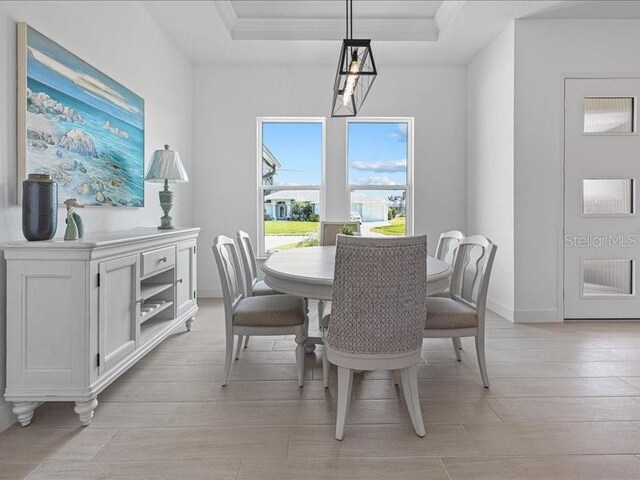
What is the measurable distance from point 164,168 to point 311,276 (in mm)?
1887

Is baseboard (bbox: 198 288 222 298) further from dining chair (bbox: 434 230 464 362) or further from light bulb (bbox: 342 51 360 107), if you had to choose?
light bulb (bbox: 342 51 360 107)

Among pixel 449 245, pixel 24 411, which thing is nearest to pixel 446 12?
pixel 449 245

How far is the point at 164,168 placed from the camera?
132 inches

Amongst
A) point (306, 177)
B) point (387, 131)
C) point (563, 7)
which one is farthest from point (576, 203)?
point (306, 177)

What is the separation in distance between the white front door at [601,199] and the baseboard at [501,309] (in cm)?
52

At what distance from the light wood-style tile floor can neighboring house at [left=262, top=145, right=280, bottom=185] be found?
2.78 m

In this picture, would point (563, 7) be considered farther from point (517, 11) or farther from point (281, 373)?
point (281, 373)

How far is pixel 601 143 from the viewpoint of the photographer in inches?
157

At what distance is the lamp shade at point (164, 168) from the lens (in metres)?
3.33

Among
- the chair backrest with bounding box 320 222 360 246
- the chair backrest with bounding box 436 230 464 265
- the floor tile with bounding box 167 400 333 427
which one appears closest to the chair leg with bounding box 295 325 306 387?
the floor tile with bounding box 167 400 333 427

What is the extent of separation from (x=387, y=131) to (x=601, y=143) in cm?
226

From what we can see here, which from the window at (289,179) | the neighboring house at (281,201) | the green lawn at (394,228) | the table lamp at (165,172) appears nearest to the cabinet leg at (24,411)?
the table lamp at (165,172)

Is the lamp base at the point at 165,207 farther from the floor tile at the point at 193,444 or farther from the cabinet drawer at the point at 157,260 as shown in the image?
the floor tile at the point at 193,444

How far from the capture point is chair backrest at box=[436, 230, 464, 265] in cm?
302
